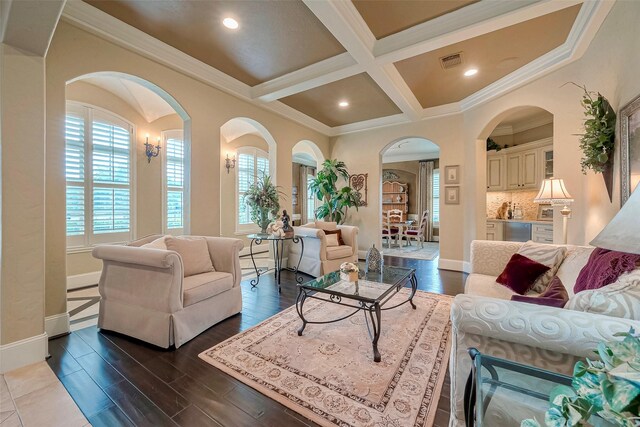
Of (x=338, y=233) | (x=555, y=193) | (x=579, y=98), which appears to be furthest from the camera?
(x=338, y=233)

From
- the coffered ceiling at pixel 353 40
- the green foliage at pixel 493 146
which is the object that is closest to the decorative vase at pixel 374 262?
the coffered ceiling at pixel 353 40

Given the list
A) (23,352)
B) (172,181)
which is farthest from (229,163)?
(23,352)

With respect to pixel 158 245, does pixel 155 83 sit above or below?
above

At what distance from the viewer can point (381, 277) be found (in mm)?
2703

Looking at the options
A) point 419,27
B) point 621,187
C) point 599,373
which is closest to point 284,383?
point 599,373

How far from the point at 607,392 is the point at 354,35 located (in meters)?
3.00

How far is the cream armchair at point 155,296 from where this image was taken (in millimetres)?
2117

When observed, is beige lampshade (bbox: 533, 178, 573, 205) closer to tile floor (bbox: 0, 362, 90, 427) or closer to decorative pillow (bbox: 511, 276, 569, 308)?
decorative pillow (bbox: 511, 276, 569, 308)

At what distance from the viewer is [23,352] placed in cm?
192

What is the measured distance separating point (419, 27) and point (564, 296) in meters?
2.69

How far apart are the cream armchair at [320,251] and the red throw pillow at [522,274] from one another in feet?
7.67

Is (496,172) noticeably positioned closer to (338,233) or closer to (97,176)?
(338,233)

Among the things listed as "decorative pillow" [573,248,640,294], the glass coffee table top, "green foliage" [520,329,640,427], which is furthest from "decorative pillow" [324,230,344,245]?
"green foliage" [520,329,640,427]

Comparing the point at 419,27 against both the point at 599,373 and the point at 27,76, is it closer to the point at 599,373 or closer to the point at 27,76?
the point at 599,373
